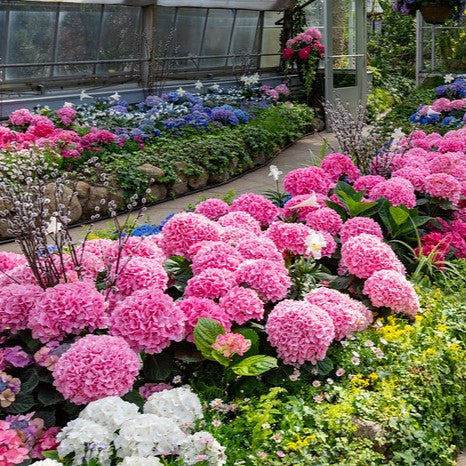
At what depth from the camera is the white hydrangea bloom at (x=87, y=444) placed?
83.0 inches

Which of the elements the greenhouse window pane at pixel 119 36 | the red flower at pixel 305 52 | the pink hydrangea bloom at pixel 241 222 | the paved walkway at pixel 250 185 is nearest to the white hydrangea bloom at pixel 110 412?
the pink hydrangea bloom at pixel 241 222

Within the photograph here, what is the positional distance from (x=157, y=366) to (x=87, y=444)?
56 cm

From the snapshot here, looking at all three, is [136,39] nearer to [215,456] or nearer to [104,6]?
[104,6]

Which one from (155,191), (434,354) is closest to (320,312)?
(434,354)

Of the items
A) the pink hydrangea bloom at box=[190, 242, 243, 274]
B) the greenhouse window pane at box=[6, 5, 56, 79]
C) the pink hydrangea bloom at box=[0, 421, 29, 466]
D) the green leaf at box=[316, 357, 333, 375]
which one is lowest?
the pink hydrangea bloom at box=[0, 421, 29, 466]

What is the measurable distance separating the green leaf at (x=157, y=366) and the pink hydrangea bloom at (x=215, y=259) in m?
0.48

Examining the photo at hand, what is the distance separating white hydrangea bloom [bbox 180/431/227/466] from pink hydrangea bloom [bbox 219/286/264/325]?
65cm

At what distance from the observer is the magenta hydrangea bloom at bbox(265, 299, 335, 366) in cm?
267

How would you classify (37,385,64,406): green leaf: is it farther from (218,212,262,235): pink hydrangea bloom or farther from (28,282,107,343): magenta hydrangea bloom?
(218,212,262,235): pink hydrangea bloom

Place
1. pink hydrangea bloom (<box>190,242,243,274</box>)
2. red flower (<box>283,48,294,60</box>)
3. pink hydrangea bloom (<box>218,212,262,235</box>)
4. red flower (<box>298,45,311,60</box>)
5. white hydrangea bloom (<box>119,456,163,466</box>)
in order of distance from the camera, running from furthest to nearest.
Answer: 1. red flower (<box>283,48,294,60</box>)
2. red flower (<box>298,45,311,60</box>)
3. pink hydrangea bloom (<box>218,212,262,235</box>)
4. pink hydrangea bloom (<box>190,242,243,274</box>)
5. white hydrangea bloom (<box>119,456,163,466</box>)

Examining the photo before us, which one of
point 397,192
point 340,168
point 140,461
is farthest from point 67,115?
point 140,461

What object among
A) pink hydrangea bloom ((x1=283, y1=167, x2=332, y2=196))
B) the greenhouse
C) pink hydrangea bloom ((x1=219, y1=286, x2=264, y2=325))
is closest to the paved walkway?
the greenhouse

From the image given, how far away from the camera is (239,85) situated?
1272 centimetres

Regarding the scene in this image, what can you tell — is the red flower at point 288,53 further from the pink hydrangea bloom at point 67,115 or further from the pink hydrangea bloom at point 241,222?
the pink hydrangea bloom at point 241,222
